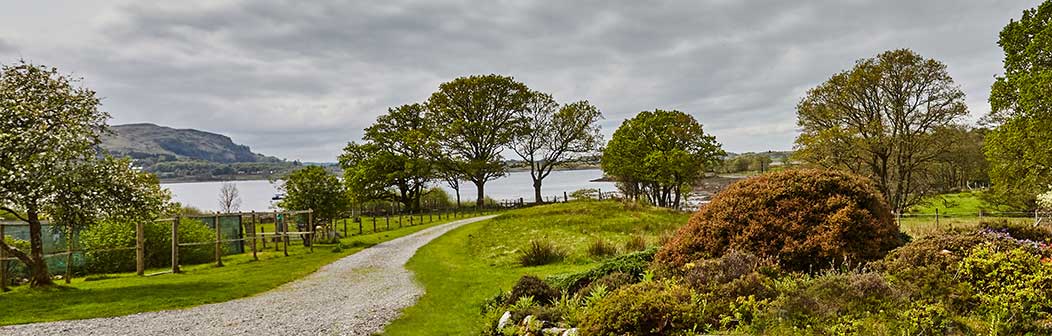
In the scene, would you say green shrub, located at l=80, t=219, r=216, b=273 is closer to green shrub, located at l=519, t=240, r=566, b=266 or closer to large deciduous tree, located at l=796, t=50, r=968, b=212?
green shrub, located at l=519, t=240, r=566, b=266

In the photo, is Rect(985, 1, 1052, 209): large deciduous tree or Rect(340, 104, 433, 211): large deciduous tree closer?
Rect(985, 1, 1052, 209): large deciduous tree

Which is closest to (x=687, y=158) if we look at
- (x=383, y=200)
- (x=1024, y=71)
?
(x=1024, y=71)

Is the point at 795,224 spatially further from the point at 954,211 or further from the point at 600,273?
the point at 954,211

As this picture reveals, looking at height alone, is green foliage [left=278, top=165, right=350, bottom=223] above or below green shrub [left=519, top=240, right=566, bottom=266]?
above

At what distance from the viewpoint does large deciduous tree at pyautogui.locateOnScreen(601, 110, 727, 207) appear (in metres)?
42.2

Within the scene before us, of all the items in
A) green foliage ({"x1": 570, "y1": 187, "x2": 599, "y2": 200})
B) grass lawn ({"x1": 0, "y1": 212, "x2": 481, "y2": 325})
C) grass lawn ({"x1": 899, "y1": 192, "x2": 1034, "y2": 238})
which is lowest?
grass lawn ({"x1": 899, "y1": 192, "x2": 1034, "y2": 238})

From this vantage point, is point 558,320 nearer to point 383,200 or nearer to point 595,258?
point 595,258

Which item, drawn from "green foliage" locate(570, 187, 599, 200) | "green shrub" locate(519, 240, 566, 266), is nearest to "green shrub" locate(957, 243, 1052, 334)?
"green shrub" locate(519, 240, 566, 266)

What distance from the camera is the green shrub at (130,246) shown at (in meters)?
18.4

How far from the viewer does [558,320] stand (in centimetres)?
777

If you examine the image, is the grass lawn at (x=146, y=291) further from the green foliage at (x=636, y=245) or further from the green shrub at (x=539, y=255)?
the green foliage at (x=636, y=245)

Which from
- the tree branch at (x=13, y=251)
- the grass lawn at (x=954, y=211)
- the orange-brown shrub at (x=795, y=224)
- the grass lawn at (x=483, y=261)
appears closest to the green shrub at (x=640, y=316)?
the orange-brown shrub at (x=795, y=224)

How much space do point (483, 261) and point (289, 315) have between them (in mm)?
7532

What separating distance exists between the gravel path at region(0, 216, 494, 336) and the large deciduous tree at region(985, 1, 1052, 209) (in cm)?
2273
